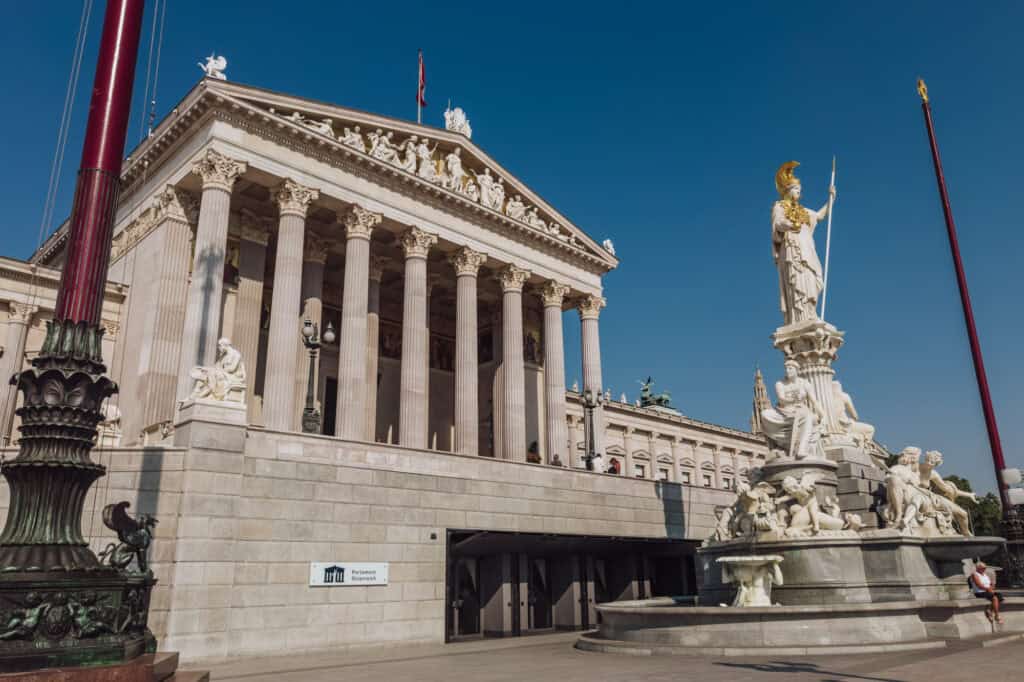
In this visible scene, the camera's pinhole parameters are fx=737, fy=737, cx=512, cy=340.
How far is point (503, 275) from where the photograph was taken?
3881 cm

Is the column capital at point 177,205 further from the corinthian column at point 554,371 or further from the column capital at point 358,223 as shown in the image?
the corinthian column at point 554,371

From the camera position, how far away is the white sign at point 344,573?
810 inches

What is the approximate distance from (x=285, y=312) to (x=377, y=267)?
11.2 m

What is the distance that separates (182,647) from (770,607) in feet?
43.9

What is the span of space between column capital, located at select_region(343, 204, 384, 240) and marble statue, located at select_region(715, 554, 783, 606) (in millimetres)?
21903

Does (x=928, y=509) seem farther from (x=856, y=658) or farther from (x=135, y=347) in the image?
(x=135, y=347)

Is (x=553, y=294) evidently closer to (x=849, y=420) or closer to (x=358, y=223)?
(x=358, y=223)

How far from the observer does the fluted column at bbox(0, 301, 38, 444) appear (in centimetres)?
3034

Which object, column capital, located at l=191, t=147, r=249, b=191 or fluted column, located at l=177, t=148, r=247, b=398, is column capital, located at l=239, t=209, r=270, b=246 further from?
fluted column, located at l=177, t=148, r=247, b=398

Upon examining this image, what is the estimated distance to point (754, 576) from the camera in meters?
15.7

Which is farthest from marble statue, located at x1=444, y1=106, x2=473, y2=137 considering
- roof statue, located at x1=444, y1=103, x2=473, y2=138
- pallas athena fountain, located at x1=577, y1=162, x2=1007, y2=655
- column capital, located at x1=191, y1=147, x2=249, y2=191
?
pallas athena fountain, located at x1=577, y1=162, x2=1007, y2=655

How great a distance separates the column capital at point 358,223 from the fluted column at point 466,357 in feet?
18.1

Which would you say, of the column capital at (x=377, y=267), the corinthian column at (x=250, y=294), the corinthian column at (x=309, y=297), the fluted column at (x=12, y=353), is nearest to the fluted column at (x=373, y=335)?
the column capital at (x=377, y=267)

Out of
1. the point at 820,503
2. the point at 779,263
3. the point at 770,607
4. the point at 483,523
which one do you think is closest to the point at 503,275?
the point at 483,523
